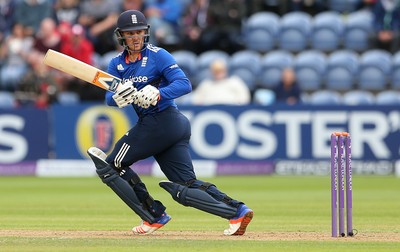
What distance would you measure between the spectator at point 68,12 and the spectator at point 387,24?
18.0 feet

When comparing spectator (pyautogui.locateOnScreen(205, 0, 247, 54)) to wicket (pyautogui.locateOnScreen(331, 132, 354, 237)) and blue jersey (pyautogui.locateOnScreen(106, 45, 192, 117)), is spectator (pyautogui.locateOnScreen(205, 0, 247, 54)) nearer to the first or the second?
blue jersey (pyautogui.locateOnScreen(106, 45, 192, 117))

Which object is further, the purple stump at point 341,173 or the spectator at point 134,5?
the spectator at point 134,5

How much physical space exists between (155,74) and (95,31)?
1093cm

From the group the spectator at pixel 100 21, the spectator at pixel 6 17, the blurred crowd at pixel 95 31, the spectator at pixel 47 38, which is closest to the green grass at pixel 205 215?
the blurred crowd at pixel 95 31

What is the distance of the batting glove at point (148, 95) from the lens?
7.70 meters

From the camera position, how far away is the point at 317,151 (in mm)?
16188

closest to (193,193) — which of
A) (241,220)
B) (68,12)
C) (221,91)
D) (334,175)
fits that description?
(241,220)

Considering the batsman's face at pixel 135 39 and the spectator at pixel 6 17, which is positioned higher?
the spectator at pixel 6 17

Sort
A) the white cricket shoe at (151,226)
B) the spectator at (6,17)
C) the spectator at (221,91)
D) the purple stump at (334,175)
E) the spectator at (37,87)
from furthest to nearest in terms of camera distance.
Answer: the spectator at (6,17)
the spectator at (37,87)
the spectator at (221,91)
the white cricket shoe at (151,226)
the purple stump at (334,175)

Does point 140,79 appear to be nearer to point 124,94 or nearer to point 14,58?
point 124,94

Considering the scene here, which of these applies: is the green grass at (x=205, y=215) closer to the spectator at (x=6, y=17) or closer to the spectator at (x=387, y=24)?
the spectator at (x=387, y=24)

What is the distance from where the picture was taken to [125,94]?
306 inches

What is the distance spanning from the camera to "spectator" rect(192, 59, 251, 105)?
16.5 m

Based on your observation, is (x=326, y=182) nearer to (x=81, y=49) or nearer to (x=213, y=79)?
(x=213, y=79)
